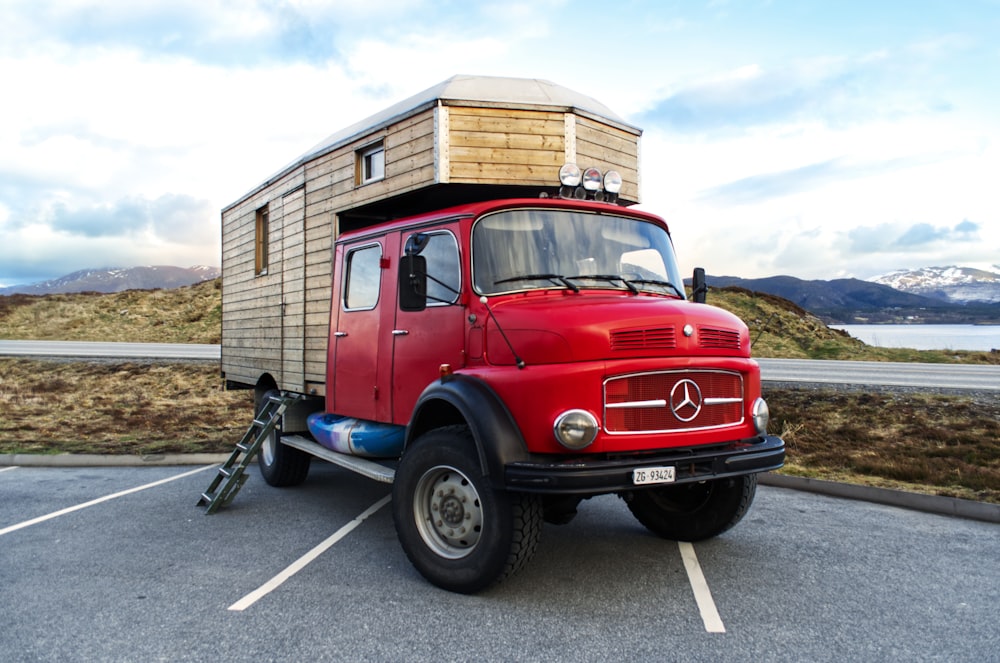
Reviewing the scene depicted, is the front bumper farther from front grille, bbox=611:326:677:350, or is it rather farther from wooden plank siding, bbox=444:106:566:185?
wooden plank siding, bbox=444:106:566:185

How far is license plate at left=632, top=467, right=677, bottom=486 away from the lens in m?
3.99

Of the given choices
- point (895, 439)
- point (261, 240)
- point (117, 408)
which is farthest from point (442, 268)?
point (117, 408)

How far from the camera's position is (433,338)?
5.15m

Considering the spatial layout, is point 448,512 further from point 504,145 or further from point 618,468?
point 504,145

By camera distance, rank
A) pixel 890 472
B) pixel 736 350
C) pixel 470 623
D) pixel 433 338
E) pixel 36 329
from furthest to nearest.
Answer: pixel 36 329 < pixel 890 472 < pixel 433 338 < pixel 736 350 < pixel 470 623

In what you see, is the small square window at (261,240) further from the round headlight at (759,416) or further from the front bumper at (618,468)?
the round headlight at (759,416)

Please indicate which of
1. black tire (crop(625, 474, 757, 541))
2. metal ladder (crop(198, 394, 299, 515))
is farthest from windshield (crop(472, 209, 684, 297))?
metal ladder (crop(198, 394, 299, 515))

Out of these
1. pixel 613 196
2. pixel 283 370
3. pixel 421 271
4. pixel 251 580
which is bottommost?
pixel 251 580

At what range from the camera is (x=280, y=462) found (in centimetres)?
765

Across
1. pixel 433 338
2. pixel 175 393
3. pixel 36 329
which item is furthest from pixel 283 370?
pixel 36 329

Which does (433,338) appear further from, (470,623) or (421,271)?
(470,623)

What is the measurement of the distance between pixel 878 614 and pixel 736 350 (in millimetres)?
1711

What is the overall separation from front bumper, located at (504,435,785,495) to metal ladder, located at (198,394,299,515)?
379 cm

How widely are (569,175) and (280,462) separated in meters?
4.52
